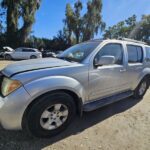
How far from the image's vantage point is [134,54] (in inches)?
206

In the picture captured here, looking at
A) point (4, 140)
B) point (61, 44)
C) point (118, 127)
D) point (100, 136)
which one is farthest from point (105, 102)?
point (61, 44)

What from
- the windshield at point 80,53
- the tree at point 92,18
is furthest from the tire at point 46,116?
the tree at point 92,18

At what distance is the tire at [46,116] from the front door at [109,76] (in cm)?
67

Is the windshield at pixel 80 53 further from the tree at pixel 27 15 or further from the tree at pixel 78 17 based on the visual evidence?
the tree at pixel 78 17

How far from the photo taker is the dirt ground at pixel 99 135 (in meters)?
3.30

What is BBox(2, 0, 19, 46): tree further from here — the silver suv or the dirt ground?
the dirt ground

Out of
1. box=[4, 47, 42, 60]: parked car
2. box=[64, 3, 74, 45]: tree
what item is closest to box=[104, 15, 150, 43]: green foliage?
box=[64, 3, 74, 45]: tree

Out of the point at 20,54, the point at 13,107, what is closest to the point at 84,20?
the point at 20,54

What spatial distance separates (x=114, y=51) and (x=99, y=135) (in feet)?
6.62

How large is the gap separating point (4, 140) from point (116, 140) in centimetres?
201

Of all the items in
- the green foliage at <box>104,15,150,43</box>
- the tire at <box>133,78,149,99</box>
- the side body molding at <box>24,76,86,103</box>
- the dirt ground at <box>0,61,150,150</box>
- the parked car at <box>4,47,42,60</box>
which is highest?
the green foliage at <box>104,15,150,43</box>

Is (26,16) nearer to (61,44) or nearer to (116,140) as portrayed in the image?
(61,44)

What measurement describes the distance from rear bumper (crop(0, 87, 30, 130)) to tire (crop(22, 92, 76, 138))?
155mm

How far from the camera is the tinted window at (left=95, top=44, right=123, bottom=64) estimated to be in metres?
4.25
